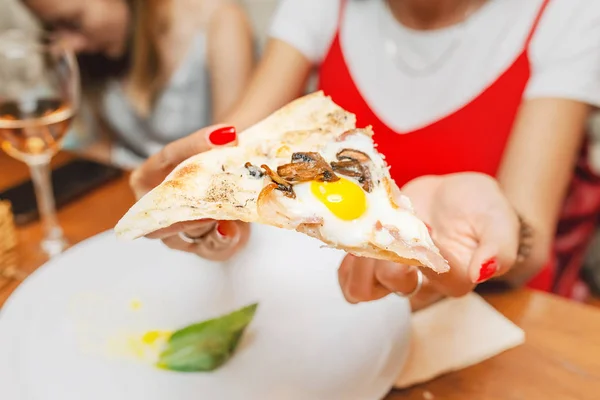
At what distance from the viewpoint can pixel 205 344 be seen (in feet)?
2.12

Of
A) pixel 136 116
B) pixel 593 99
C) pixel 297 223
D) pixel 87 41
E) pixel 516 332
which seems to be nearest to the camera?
pixel 297 223

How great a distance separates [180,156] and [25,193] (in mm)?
497

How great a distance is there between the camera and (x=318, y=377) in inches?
24.8

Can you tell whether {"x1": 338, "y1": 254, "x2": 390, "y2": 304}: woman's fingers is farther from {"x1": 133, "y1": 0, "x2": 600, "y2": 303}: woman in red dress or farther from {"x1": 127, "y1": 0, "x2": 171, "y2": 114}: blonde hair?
{"x1": 127, "y1": 0, "x2": 171, "y2": 114}: blonde hair

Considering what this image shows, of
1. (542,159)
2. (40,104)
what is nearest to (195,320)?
(40,104)

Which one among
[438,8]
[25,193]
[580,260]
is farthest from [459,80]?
[25,193]

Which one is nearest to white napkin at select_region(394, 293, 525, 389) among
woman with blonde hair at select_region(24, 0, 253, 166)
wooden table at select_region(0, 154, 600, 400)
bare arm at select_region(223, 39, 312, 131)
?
wooden table at select_region(0, 154, 600, 400)

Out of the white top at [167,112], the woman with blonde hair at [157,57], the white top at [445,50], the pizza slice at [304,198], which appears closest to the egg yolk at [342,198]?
the pizza slice at [304,198]

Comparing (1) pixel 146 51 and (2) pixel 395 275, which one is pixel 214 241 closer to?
(2) pixel 395 275

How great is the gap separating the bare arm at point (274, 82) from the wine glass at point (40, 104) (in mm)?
353

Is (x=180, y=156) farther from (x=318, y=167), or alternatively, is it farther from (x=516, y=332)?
(x=516, y=332)

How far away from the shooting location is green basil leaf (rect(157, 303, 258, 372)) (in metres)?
0.63

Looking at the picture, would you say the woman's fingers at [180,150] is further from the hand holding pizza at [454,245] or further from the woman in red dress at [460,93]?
the hand holding pizza at [454,245]

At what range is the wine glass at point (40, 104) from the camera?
0.89 m
